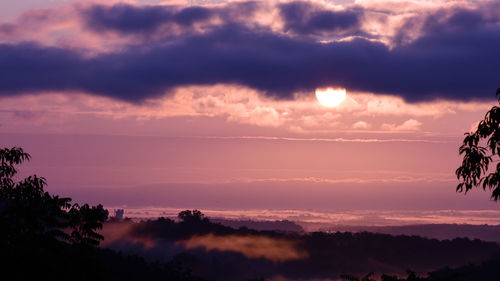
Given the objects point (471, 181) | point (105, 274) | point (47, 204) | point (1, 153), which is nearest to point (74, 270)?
point (105, 274)

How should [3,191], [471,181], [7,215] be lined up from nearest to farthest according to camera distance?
[471,181] < [7,215] < [3,191]

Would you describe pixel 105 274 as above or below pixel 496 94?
below

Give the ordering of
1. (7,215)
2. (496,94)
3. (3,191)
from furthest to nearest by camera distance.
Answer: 1. (3,191)
2. (7,215)
3. (496,94)

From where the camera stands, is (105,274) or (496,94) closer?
(496,94)

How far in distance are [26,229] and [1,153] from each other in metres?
17.2

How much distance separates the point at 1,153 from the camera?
155 feet

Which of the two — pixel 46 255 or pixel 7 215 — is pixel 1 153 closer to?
pixel 7 215

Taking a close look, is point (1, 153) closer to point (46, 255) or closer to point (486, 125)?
point (46, 255)

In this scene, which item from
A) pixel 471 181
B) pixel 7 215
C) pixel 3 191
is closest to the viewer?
pixel 471 181

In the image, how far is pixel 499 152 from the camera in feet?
92.4

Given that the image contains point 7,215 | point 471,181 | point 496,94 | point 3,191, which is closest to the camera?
point 496,94

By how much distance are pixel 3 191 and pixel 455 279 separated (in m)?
27.9

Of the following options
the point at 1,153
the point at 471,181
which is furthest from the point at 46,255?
the point at 1,153

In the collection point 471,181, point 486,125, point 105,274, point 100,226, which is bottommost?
point 105,274
